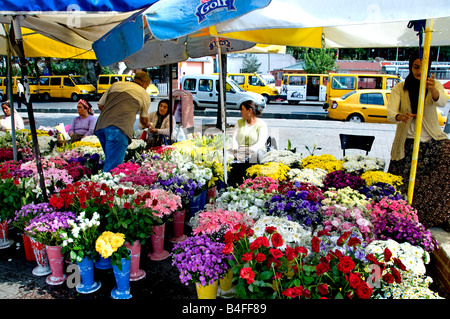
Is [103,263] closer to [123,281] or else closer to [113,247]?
[123,281]

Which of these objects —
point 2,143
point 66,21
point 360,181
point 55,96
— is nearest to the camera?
point 360,181

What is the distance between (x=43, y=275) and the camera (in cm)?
305

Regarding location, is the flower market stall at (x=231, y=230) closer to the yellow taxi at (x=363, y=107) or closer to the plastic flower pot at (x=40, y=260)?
the plastic flower pot at (x=40, y=260)

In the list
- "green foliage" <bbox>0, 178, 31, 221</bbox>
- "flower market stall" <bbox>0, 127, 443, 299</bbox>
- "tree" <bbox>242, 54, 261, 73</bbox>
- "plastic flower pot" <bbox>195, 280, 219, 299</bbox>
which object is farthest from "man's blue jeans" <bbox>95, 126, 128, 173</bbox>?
"tree" <bbox>242, 54, 261, 73</bbox>

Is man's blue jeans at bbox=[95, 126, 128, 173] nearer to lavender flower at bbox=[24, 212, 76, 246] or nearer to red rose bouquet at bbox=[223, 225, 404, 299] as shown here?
→ lavender flower at bbox=[24, 212, 76, 246]

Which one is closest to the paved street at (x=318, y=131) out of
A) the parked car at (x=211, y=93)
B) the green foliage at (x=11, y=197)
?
the parked car at (x=211, y=93)

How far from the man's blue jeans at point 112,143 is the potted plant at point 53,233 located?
1.64 m

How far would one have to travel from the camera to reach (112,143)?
4.43 meters

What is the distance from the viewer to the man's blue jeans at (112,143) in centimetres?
440

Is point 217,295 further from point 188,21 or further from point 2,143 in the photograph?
point 2,143

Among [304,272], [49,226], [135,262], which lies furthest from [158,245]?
[304,272]
